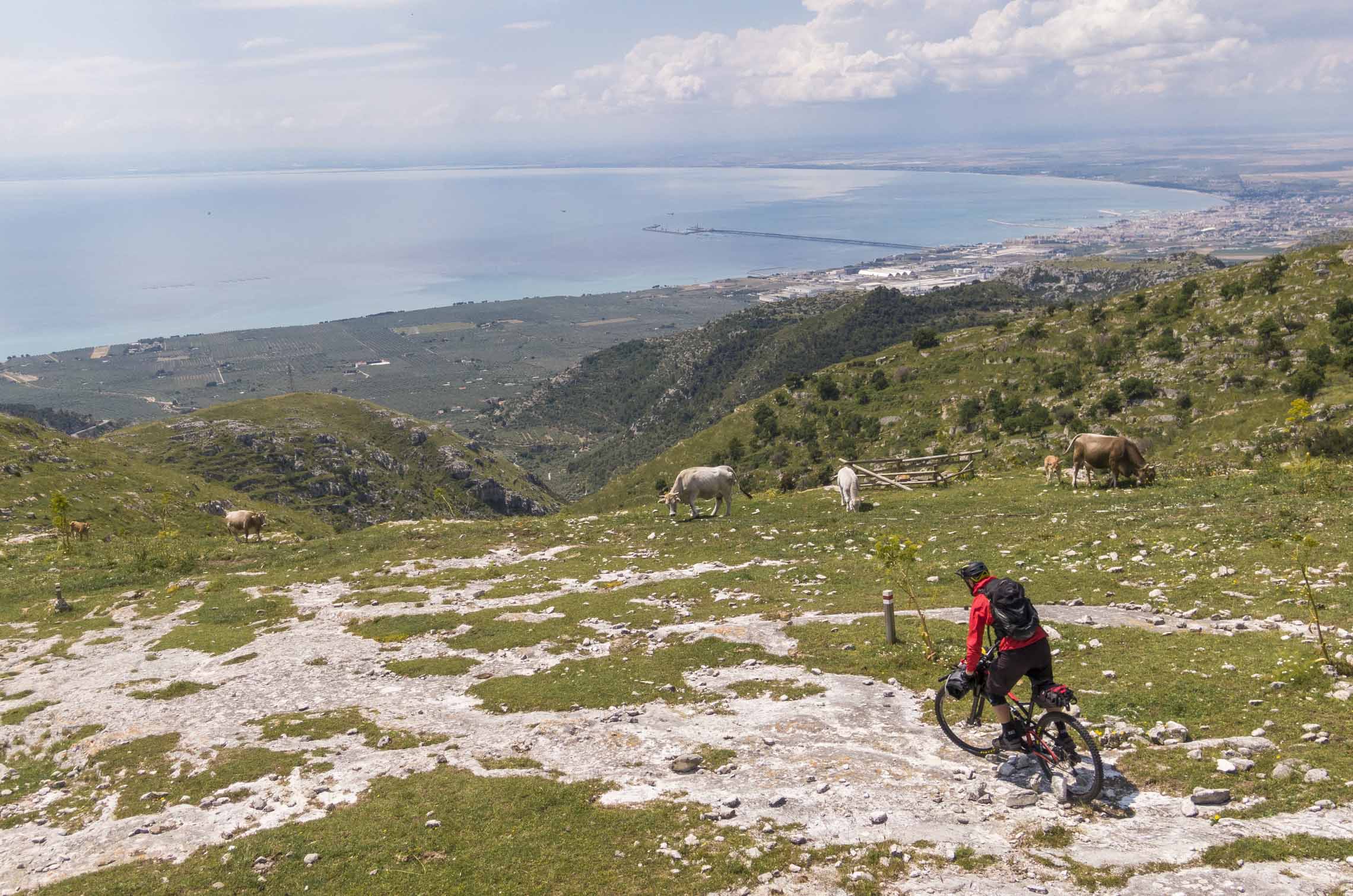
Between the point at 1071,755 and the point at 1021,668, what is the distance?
123 cm

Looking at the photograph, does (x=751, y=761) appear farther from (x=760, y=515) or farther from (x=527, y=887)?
(x=760, y=515)

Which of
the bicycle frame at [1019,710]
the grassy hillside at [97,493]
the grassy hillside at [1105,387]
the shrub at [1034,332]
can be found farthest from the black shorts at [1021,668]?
the shrub at [1034,332]

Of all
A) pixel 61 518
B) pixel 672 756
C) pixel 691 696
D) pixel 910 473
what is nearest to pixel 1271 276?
pixel 910 473

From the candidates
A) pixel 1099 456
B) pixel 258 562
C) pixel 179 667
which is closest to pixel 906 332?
pixel 1099 456

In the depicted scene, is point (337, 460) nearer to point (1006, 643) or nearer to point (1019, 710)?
point (1019, 710)

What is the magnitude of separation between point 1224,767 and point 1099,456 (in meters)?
21.7

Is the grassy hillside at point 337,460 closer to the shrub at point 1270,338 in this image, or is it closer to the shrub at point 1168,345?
the shrub at point 1168,345

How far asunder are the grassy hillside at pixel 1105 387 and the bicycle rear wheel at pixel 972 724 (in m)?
26.3

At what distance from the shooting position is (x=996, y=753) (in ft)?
35.9

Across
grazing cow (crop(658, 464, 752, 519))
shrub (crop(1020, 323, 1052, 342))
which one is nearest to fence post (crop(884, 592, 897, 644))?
grazing cow (crop(658, 464, 752, 519))

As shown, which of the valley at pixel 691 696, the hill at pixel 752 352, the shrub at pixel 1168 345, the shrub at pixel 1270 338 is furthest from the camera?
the hill at pixel 752 352

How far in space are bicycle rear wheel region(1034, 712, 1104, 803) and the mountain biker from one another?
345 mm

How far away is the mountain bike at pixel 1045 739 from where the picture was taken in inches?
380

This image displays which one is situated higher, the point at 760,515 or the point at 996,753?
the point at 996,753
